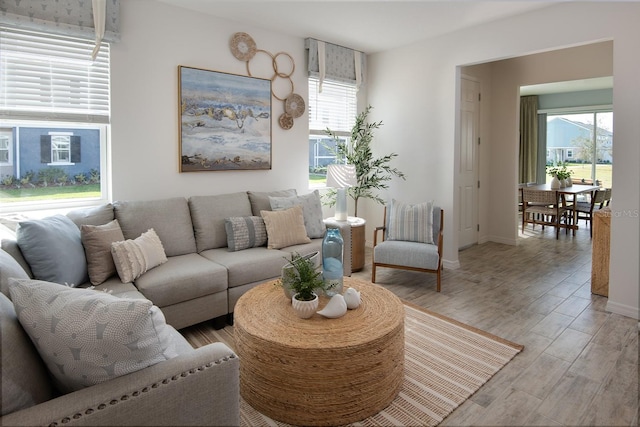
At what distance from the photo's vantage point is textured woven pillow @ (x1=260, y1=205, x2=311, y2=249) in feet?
12.1

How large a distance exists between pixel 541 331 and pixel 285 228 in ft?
7.32

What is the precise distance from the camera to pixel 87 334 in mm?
1229

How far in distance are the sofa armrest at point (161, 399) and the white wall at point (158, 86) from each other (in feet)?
8.67

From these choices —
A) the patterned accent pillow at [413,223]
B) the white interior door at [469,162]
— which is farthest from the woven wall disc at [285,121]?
the white interior door at [469,162]

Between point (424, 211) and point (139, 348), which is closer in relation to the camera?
point (139, 348)

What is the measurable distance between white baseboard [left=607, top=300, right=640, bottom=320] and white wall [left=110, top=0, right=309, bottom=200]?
3546 millimetres

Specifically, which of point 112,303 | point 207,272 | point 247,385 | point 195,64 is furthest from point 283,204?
point 112,303

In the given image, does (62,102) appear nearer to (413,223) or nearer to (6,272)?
(6,272)

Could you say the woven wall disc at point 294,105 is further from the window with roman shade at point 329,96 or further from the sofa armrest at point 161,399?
the sofa armrest at point 161,399

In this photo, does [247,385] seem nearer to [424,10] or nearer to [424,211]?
[424,211]

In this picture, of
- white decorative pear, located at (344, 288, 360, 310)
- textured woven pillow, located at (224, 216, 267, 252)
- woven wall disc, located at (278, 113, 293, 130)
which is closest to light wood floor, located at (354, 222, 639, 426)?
white decorative pear, located at (344, 288, 360, 310)

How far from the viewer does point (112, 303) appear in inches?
51.3

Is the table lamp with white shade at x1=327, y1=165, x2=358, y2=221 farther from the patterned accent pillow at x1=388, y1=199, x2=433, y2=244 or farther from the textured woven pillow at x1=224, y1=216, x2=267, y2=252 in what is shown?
the textured woven pillow at x1=224, y1=216, x2=267, y2=252

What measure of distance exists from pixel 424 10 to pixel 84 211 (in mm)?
3442
